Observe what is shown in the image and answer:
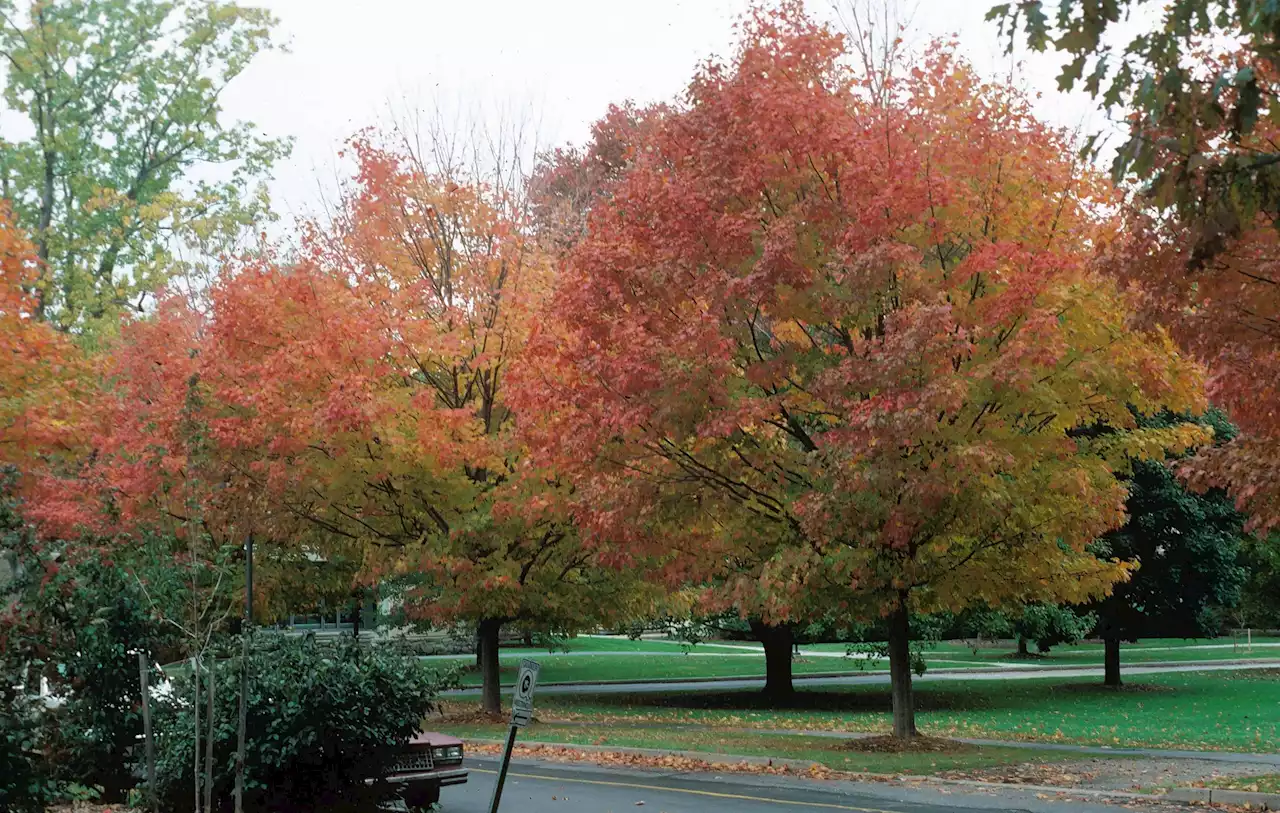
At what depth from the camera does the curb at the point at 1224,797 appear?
1271 centimetres

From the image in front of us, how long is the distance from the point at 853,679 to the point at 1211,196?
117 feet

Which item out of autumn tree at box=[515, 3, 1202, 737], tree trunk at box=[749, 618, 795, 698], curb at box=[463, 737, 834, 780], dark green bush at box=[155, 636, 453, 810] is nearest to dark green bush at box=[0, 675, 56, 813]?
dark green bush at box=[155, 636, 453, 810]

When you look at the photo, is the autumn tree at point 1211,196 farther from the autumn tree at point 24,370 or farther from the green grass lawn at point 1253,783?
the autumn tree at point 24,370

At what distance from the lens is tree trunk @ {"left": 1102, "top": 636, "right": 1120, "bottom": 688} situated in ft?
117

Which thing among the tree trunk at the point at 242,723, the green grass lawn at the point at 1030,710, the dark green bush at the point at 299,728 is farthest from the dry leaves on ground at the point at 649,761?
the tree trunk at the point at 242,723

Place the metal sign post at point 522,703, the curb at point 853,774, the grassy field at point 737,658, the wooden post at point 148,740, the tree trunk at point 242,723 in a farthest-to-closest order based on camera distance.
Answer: the grassy field at point 737,658, the curb at point 853,774, the wooden post at point 148,740, the tree trunk at point 242,723, the metal sign post at point 522,703

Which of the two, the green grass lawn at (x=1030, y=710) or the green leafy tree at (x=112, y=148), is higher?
the green leafy tree at (x=112, y=148)

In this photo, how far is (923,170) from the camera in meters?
16.3

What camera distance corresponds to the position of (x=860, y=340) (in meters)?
16.3

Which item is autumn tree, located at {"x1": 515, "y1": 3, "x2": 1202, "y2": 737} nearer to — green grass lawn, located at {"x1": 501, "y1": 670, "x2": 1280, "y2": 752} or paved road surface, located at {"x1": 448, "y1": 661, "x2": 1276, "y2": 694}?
green grass lawn, located at {"x1": 501, "y1": 670, "x2": 1280, "y2": 752}

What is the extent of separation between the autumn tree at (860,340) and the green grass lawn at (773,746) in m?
2.01

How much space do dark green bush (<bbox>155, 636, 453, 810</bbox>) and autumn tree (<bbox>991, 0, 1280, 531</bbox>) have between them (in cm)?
731

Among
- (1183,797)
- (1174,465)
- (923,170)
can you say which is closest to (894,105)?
(923,170)

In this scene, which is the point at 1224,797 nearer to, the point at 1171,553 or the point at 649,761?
the point at 649,761
